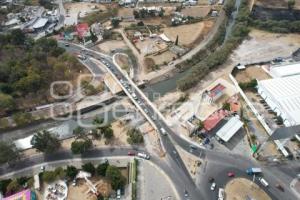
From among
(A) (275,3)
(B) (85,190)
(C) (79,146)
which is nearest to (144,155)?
(C) (79,146)

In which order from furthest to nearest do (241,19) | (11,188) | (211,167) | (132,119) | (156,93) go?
(241,19)
(156,93)
(132,119)
(211,167)
(11,188)

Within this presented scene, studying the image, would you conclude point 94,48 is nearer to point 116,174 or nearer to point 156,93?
point 156,93

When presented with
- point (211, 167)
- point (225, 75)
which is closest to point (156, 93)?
point (225, 75)

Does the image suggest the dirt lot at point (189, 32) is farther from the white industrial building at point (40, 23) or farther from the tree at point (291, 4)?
the white industrial building at point (40, 23)

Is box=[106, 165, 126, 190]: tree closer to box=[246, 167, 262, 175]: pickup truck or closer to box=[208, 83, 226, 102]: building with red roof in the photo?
box=[246, 167, 262, 175]: pickup truck

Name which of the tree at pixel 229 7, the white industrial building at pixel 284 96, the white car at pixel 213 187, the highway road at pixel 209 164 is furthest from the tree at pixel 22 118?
the tree at pixel 229 7

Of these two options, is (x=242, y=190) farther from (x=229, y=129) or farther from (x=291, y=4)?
(x=291, y=4)

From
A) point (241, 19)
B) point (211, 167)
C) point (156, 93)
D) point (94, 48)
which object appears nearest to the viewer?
point (211, 167)
